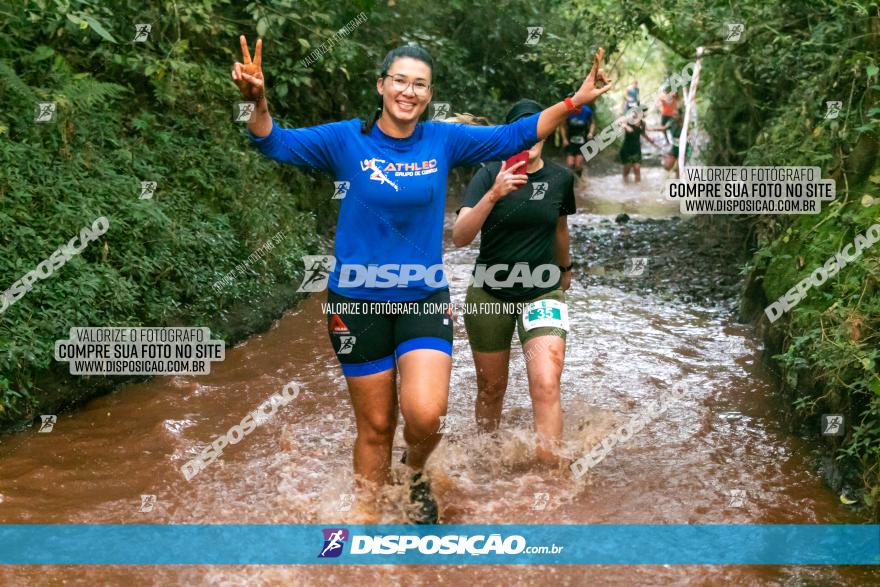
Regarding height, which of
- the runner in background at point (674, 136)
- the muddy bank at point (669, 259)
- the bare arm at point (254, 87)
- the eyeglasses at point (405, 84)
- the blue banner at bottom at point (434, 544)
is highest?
the runner in background at point (674, 136)

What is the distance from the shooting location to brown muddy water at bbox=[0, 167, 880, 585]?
15.5 feet

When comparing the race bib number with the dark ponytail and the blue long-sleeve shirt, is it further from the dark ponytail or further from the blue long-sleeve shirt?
the dark ponytail

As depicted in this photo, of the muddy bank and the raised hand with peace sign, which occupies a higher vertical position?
the raised hand with peace sign

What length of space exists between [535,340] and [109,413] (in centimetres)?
311

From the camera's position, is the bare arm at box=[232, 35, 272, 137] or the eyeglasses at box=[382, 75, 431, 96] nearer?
the bare arm at box=[232, 35, 272, 137]

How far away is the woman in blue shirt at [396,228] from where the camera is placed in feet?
14.7

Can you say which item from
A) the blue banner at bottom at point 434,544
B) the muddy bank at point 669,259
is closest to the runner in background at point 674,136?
the muddy bank at point 669,259

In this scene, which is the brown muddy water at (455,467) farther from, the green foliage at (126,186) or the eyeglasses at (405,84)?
the eyeglasses at (405,84)

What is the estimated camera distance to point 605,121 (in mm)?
23750

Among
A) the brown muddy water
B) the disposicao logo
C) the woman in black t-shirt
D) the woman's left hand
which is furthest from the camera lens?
the woman in black t-shirt

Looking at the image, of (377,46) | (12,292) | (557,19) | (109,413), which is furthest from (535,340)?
(557,19)

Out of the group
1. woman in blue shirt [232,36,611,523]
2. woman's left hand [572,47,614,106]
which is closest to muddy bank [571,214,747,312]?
woman's left hand [572,47,614,106]

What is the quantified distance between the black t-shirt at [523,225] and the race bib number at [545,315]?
0.08 meters

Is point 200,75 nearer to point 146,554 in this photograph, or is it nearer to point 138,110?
point 138,110
